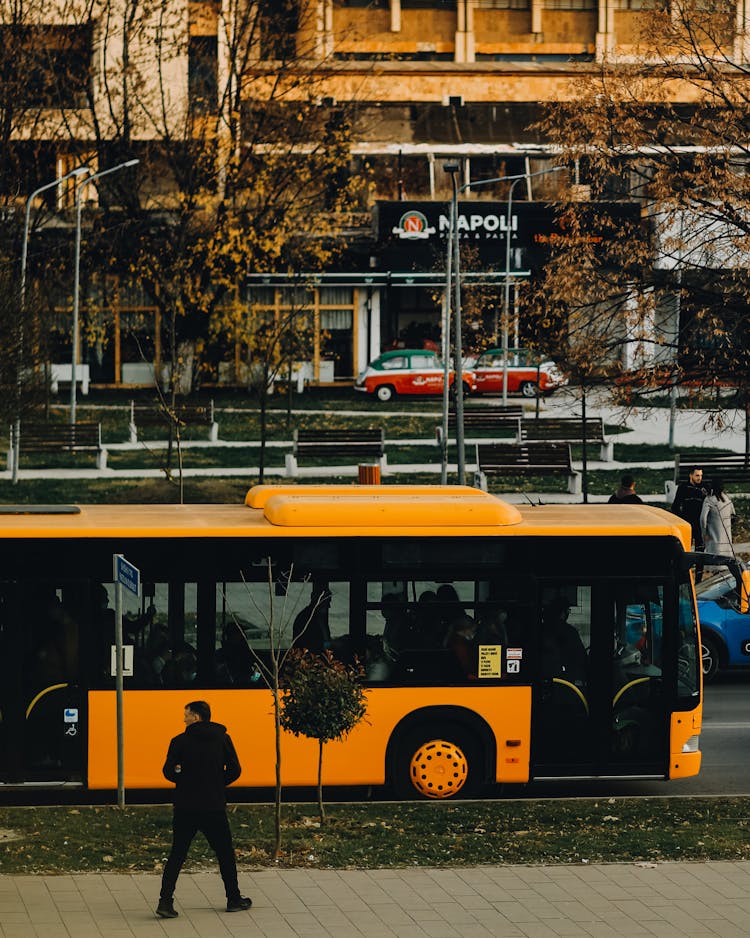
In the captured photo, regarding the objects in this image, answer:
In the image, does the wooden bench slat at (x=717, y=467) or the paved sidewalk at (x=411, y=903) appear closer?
the paved sidewalk at (x=411, y=903)

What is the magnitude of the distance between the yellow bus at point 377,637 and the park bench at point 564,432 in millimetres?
26128

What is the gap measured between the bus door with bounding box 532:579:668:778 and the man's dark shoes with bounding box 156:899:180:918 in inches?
185

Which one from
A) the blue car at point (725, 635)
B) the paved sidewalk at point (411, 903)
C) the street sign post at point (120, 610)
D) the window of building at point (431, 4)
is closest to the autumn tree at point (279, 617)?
the street sign post at point (120, 610)

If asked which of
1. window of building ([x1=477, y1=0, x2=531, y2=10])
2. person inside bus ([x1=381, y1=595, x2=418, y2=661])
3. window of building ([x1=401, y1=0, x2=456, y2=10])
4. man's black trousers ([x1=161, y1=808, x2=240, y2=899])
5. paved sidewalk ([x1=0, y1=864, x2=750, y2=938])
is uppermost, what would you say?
window of building ([x1=477, y1=0, x2=531, y2=10])

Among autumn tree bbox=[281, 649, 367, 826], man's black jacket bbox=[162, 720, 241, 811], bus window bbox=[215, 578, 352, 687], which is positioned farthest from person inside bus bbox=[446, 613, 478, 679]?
man's black jacket bbox=[162, 720, 241, 811]

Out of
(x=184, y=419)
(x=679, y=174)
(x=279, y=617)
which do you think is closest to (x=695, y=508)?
(x=679, y=174)

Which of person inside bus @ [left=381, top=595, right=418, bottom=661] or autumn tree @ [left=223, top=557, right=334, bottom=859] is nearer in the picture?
autumn tree @ [left=223, top=557, right=334, bottom=859]

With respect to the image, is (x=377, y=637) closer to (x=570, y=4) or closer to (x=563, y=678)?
(x=563, y=678)

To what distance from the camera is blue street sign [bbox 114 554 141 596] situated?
478 inches

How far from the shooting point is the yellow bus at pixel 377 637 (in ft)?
42.2

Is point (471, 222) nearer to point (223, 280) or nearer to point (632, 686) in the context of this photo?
point (223, 280)

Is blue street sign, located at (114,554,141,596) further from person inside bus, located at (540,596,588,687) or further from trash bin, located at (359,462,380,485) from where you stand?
trash bin, located at (359,462,380,485)

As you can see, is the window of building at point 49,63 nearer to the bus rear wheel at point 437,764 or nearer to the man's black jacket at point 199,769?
the bus rear wheel at point 437,764

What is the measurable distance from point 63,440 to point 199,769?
2982 cm
